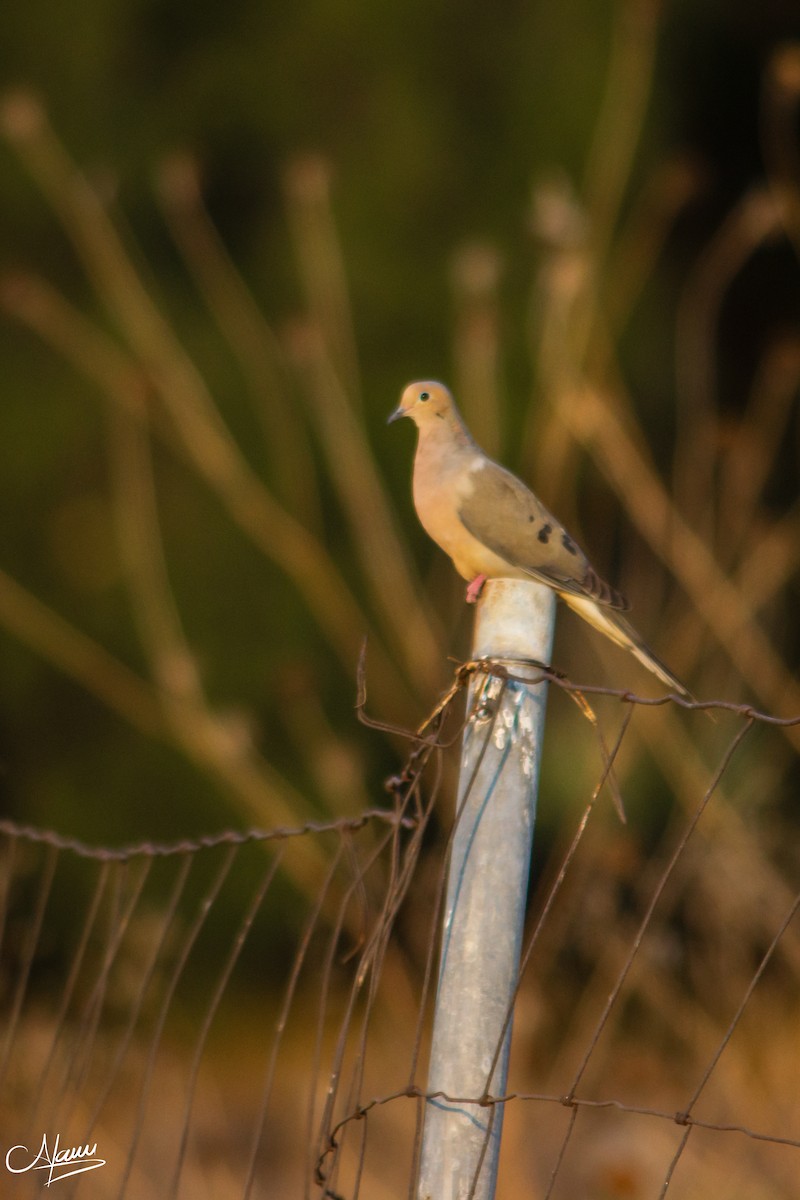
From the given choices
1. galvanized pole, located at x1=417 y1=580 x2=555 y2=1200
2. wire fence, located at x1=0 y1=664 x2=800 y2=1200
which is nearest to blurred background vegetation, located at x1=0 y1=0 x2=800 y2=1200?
wire fence, located at x1=0 y1=664 x2=800 y2=1200

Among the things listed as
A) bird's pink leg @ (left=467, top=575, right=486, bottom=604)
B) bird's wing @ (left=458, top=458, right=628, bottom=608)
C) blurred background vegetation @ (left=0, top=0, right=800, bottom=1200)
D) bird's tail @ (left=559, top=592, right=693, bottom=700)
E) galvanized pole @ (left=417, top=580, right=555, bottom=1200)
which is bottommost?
galvanized pole @ (left=417, top=580, right=555, bottom=1200)

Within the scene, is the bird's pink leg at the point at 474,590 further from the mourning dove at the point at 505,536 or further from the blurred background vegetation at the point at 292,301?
the blurred background vegetation at the point at 292,301

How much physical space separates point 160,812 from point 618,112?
4.38m

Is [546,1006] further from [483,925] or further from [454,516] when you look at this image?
[483,925]

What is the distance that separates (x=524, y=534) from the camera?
3.17 meters

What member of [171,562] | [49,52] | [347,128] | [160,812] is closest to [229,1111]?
[160,812]

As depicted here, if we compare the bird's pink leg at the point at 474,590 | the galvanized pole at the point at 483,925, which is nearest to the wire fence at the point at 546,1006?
the bird's pink leg at the point at 474,590

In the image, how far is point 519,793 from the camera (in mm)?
2240

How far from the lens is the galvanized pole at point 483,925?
2.18 meters

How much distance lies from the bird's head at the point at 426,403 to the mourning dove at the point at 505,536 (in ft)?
0.78

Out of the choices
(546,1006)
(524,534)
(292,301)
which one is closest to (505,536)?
(524,534)

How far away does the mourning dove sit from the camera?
312 centimetres

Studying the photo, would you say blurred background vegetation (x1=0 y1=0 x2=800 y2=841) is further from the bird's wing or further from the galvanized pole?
the galvanized pole

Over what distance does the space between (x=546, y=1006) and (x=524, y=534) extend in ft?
9.29
